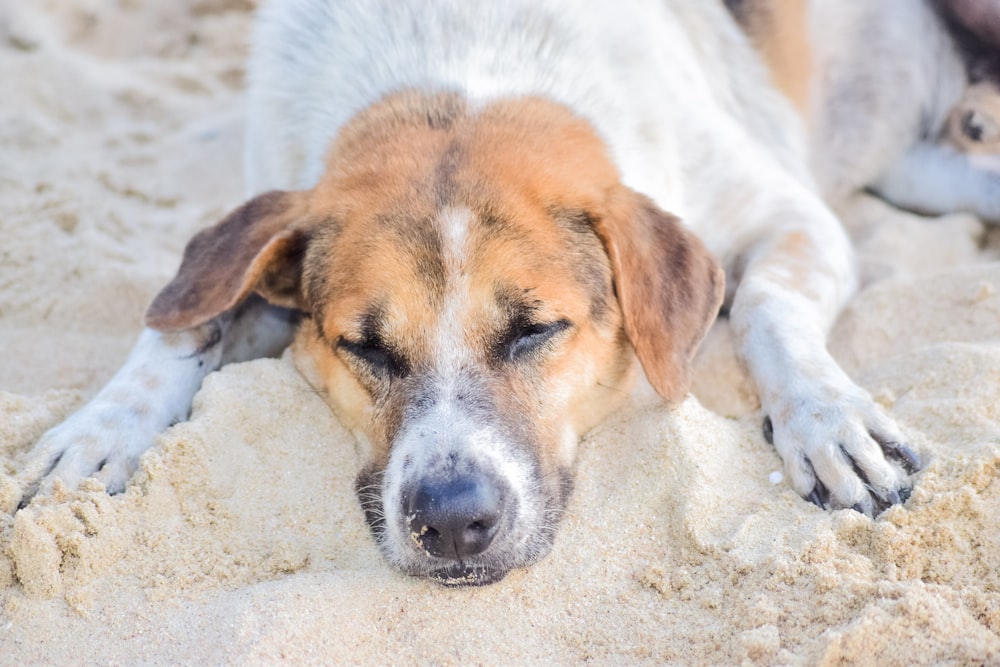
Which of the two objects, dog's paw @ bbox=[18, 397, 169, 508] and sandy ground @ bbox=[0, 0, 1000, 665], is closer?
sandy ground @ bbox=[0, 0, 1000, 665]

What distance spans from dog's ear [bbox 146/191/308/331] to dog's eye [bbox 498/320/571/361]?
0.77 metres

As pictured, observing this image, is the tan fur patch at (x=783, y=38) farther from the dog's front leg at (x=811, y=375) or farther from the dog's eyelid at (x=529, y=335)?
the dog's eyelid at (x=529, y=335)

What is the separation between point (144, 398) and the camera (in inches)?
131

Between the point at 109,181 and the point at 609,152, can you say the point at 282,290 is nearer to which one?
the point at 609,152

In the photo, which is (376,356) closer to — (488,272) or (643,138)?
(488,272)

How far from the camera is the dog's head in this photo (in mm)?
2734

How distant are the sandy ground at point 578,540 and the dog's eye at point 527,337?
37 cm

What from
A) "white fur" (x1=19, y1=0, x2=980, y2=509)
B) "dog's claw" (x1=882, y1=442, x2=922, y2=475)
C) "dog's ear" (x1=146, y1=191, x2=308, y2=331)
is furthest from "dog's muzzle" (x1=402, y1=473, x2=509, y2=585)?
"dog's claw" (x1=882, y1=442, x2=922, y2=475)

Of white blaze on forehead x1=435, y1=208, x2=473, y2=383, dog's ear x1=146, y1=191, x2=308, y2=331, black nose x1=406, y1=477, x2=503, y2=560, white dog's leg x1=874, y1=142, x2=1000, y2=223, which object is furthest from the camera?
white dog's leg x1=874, y1=142, x2=1000, y2=223

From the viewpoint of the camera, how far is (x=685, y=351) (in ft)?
10.5

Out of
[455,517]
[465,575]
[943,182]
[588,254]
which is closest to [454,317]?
[588,254]

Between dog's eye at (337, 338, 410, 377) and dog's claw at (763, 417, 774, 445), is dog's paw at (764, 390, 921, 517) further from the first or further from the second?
dog's eye at (337, 338, 410, 377)

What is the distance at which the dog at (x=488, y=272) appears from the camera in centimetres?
287

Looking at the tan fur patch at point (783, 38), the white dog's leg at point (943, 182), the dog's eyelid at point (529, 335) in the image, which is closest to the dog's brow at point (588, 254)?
the dog's eyelid at point (529, 335)
